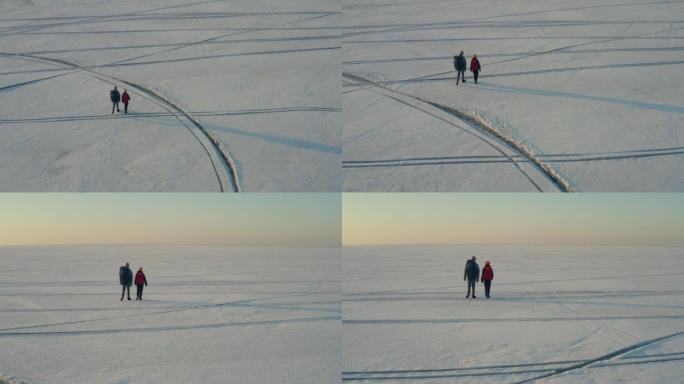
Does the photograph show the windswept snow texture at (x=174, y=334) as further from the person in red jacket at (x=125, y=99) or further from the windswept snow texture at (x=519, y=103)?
the person in red jacket at (x=125, y=99)

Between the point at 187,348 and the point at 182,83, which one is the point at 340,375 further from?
the point at 182,83

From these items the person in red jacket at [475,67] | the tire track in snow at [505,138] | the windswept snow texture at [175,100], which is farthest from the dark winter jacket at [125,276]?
the person in red jacket at [475,67]

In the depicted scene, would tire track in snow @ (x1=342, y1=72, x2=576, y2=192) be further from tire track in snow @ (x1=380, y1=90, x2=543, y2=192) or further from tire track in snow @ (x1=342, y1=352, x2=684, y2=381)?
tire track in snow @ (x1=342, y1=352, x2=684, y2=381)

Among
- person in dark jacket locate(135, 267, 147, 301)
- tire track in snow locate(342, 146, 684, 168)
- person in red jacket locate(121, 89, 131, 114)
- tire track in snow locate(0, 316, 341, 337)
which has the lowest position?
tire track in snow locate(0, 316, 341, 337)

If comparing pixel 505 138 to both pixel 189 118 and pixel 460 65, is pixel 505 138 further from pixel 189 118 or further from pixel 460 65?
pixel 189 118

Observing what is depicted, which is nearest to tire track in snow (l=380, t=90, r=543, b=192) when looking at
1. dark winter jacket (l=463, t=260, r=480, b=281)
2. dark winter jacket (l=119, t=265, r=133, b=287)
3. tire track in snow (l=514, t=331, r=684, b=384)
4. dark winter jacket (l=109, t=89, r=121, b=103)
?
tire track in snow (l=514, t=331, r=684, b=384)

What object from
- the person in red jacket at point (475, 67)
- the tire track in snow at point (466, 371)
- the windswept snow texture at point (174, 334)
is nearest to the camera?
the tire track in snow at point (466, 371)
